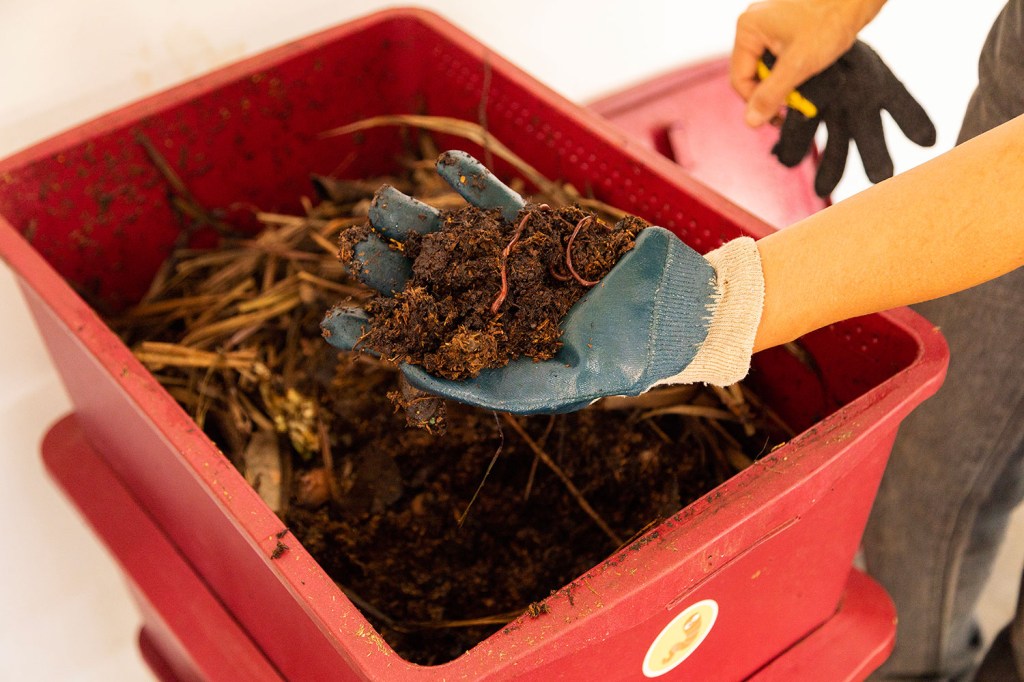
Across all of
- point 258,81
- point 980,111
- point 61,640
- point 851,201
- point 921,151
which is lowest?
point 921,151

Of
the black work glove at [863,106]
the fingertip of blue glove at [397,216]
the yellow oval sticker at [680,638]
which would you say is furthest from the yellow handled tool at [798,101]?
the yellow oval sticker at [680,638]

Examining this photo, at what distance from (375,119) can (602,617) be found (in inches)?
32.0

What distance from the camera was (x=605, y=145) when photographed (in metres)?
0.96

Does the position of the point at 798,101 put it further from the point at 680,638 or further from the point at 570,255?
the point at 680,638

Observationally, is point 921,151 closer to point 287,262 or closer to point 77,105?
point 287,262

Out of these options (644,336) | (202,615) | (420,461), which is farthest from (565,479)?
(202,615)

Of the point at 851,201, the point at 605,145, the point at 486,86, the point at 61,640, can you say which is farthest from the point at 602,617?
the point at 61,640

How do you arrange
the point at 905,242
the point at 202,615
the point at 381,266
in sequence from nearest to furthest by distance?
the point at 905,242 < the point at 381,266 < the point at 202,615

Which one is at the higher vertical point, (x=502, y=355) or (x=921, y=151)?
(x=502, y=355)

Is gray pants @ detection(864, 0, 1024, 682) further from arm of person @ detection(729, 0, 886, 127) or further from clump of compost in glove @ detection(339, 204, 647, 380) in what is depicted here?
clump of compost in glove @ detection(339, 204, 647, 380)

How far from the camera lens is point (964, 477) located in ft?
3.37

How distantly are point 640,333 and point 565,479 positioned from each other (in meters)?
0.26

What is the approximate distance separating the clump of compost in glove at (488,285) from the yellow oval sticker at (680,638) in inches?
9.0

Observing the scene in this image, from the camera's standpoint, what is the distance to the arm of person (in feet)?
2.86
